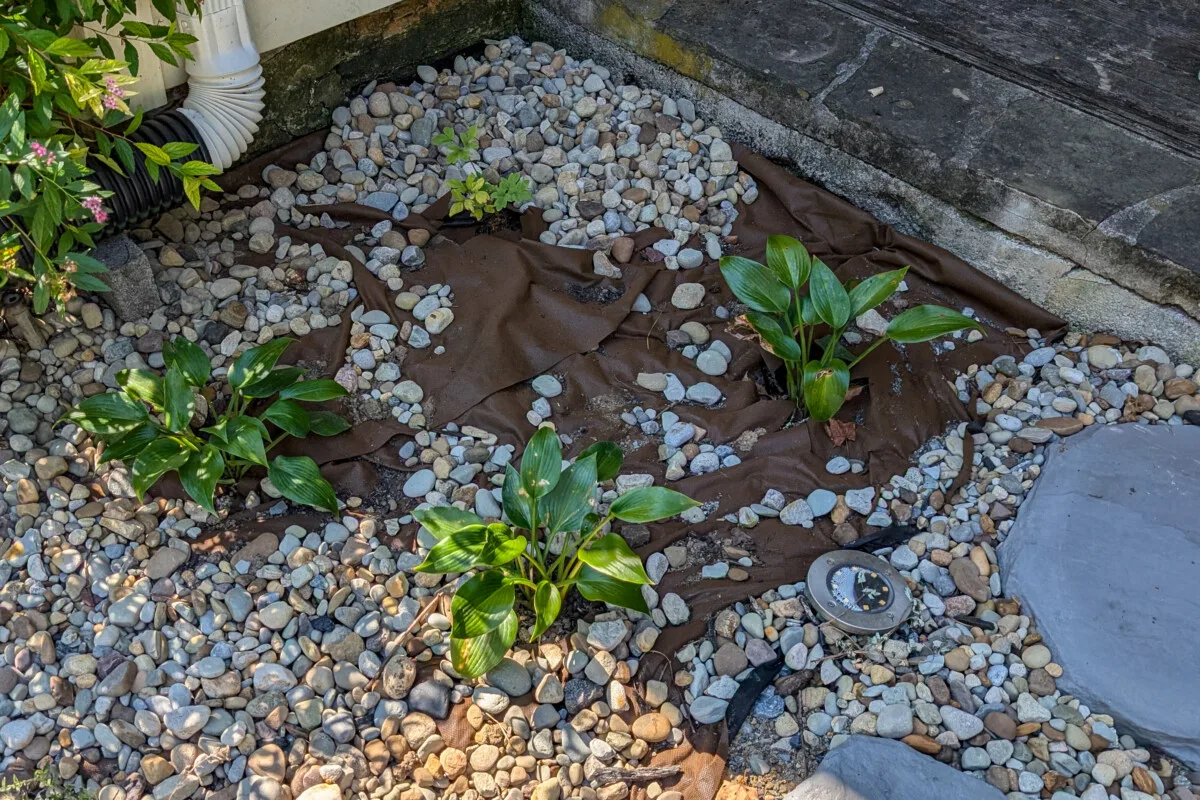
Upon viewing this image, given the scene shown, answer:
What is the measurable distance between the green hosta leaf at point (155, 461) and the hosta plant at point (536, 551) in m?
0.52

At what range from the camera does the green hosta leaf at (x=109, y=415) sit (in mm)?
2094

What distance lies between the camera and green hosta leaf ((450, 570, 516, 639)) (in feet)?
6.02

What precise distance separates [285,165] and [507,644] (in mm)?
1645

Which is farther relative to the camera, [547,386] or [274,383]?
[547,386]

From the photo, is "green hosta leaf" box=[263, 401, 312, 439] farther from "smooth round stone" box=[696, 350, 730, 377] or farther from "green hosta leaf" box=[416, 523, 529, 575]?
"smooth round stone" box=[696, 350, 730, 377]

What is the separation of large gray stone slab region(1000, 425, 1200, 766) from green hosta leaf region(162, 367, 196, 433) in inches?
67.6

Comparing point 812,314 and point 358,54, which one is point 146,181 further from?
point 812,314

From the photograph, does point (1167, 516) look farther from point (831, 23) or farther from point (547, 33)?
point (547, 33)

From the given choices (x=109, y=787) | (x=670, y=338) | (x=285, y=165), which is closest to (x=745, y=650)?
(x=670, y=338)

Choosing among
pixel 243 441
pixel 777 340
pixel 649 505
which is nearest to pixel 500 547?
pixel 649 505

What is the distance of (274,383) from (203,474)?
0.28 m

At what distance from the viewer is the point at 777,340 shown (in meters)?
2.28

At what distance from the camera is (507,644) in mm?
1879

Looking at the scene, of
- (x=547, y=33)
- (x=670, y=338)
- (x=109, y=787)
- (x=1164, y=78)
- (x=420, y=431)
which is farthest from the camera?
(x=547, y=33)
